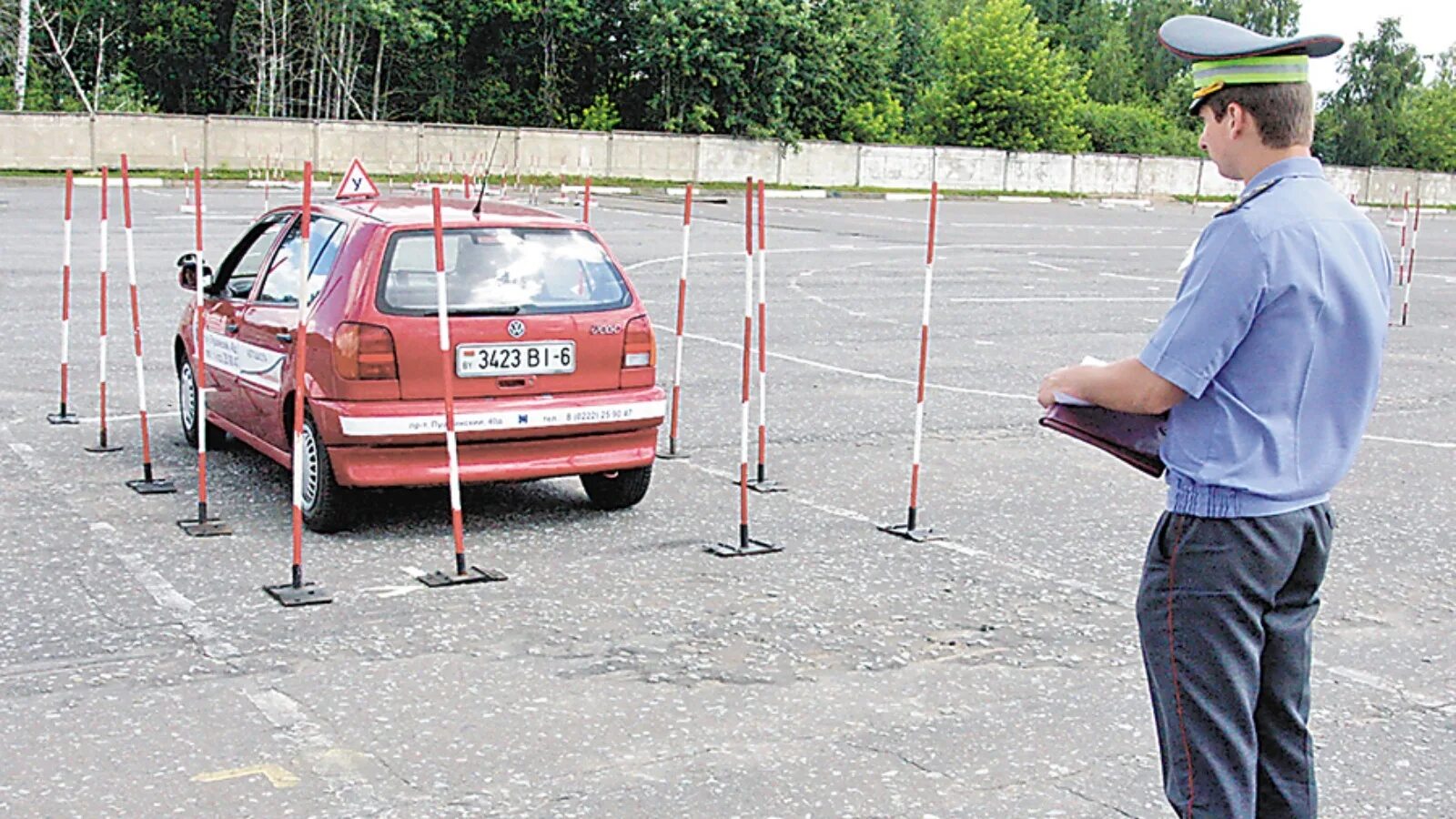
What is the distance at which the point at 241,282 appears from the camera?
348 inches

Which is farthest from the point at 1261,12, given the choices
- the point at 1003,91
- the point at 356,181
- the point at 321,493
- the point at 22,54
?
the point at 321,493

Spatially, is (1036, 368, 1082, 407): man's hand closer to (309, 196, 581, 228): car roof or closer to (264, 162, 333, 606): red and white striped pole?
(264, 162, 333, 606): red and white striped pole

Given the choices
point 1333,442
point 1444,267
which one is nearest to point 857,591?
point 1333,442

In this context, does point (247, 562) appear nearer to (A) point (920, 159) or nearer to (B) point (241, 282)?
(B) point (241, 282)

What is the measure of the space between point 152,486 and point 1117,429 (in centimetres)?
606

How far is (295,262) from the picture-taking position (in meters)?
8.19

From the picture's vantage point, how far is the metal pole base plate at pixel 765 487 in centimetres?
873

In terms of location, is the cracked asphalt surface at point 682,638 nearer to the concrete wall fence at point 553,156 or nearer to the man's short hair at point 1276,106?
the man's short hair at point 1276,106

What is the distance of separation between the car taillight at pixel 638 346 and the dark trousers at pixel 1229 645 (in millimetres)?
4653

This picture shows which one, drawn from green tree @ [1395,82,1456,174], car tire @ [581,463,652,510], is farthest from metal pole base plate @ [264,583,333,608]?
green tree @ [1395,82,1456,174]

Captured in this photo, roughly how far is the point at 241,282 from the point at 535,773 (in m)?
4.96

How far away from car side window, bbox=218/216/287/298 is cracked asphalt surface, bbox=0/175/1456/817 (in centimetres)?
99

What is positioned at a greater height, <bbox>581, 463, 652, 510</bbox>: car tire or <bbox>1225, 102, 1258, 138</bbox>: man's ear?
<bbox>1225, 102, 1258, 138</bbox>: man's ear

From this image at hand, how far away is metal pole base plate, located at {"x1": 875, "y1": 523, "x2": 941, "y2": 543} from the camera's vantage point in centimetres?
773
